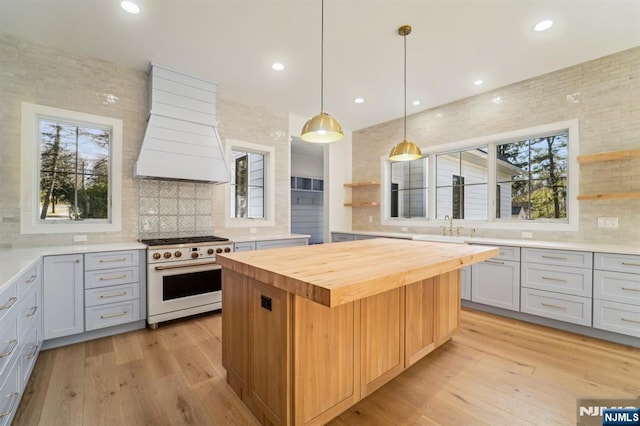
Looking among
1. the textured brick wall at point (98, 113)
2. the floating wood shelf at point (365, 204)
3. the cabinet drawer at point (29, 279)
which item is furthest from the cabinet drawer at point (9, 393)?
the floating wood shelf at point (365, 204)

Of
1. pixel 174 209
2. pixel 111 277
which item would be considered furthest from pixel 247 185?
pixel 111 277

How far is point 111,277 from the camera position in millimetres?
2816

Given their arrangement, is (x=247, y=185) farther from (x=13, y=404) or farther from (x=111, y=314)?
(x=13, y=404)

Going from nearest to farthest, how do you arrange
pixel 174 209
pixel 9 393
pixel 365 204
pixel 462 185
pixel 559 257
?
1. pixel 9 393
2. pixel 559 257
3. pixel 174 209
4. pixel 462 185
5. pixel 365 204

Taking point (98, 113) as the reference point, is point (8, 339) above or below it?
below

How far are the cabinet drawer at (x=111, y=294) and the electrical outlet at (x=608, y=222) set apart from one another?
5.17m

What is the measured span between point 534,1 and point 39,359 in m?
5.19

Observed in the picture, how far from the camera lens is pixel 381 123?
5461 mm

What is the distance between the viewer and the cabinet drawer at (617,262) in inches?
101

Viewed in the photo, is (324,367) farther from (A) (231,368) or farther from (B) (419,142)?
(B) (419,142)

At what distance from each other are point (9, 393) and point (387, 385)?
7.47ft

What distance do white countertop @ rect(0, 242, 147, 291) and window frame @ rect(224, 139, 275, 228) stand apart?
1.43 meters

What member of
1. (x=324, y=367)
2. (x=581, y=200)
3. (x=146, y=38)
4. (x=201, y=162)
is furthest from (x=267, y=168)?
(x=581, y=200)

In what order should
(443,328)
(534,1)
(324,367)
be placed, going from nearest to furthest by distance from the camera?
(324,367)
(534,1)
(443,328)
